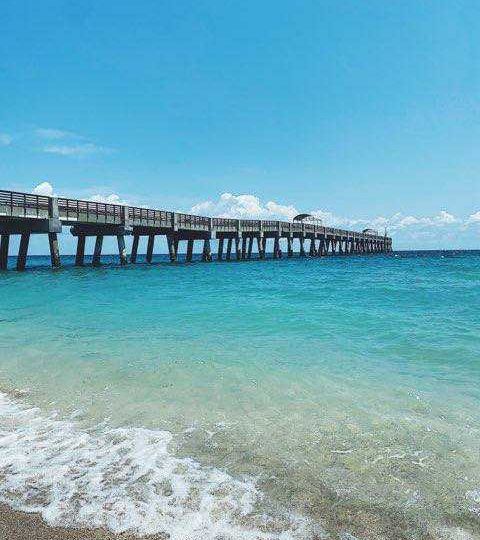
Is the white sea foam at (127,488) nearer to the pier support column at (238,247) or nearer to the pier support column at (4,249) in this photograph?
the pier support column at (4,249)

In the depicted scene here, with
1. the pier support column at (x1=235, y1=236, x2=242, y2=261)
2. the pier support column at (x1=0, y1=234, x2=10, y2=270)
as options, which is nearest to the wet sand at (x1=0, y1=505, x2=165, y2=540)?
the pier support column at (x1=0, y1=234, x2=10, y2=270)

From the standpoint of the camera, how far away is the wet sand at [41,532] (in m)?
2.74

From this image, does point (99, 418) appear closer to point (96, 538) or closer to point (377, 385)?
point (96, 538)

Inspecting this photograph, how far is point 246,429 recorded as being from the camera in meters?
4.62

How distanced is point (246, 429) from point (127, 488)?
5.20 feet

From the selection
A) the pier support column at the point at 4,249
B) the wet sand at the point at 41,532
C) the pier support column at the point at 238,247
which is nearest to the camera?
the wet sand at the point at 41,532

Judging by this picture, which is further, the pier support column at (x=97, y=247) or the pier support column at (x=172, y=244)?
the pier support column at (x=172, y=244)

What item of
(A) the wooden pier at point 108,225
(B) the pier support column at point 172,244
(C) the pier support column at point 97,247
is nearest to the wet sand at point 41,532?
(A) the wooden pier at point 108,225

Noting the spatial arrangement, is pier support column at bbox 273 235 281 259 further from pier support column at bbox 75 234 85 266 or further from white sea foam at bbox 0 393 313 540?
white sea foam at bbox 0 393 313 540

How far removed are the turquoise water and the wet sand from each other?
100 millimetres

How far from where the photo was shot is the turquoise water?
3.07 m

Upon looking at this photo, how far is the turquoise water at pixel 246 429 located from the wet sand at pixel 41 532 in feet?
0.33

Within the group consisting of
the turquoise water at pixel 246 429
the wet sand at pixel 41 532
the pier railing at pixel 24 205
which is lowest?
the turquoise water at pixel 246 429

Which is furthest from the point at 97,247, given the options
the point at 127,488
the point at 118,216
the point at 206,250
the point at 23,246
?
the point at 127,488
